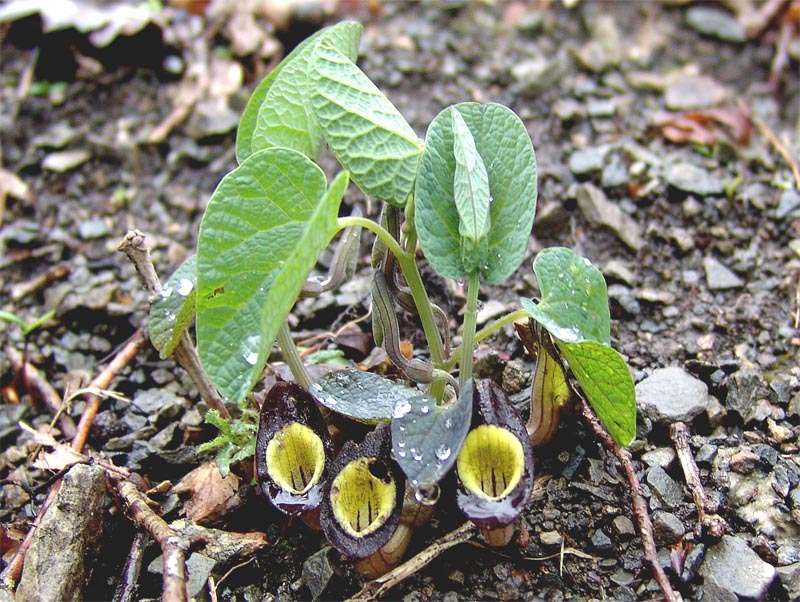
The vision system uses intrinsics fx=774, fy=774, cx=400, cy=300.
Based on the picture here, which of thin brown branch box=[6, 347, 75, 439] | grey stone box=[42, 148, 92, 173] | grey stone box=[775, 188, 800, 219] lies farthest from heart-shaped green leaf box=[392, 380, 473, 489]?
grey stone box=[42, 148, 92, 173]

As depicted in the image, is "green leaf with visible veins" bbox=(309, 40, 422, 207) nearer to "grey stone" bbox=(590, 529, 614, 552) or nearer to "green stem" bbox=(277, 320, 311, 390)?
"green stem" bbox=(277, 320, 311, 390)

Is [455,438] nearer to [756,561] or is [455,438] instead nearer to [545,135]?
[756,561]

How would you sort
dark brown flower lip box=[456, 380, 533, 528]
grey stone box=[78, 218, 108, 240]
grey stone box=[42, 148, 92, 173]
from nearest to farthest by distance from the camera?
dark brown flower lip box=[456, 380, 533, 528] < grey stone box=[78, 218, 108, 240] < grey stone box=[42, 148, 92, 173]

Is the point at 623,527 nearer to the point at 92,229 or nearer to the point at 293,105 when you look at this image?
the point at 293,105

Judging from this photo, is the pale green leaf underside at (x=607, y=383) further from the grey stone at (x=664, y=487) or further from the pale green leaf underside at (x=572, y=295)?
the grey stone at (x=664, y=487)

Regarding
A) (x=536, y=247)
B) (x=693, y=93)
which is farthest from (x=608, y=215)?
(x=693, y=93)
